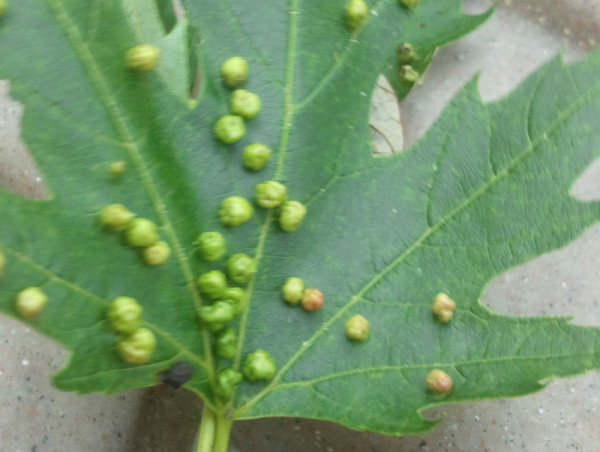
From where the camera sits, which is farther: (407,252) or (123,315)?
(407,252)

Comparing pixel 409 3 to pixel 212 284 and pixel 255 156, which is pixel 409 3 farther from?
pixel 212 284

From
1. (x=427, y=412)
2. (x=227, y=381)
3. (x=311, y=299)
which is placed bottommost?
(x=427, y=412)

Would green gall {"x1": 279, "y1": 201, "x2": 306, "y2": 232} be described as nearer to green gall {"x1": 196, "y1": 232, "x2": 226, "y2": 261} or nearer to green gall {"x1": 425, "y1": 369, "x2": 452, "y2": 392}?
green gall {"x1": 196, "y1": 232, "x2": 226, "y2": 261}

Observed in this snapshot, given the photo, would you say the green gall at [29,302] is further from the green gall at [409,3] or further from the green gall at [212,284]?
the green gall at [409,3]

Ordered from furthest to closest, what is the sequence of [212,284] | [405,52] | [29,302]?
1. [405,52]
2. [212,284]
3. [29,302]

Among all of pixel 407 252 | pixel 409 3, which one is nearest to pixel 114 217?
pixel 407 252

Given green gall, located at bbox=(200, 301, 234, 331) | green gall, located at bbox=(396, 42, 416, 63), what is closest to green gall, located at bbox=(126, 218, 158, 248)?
green gall, located at bbox=(200, 301, 234, 331)

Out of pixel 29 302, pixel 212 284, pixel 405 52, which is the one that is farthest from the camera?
pixel 405 52

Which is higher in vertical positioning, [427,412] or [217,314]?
[217,314]
